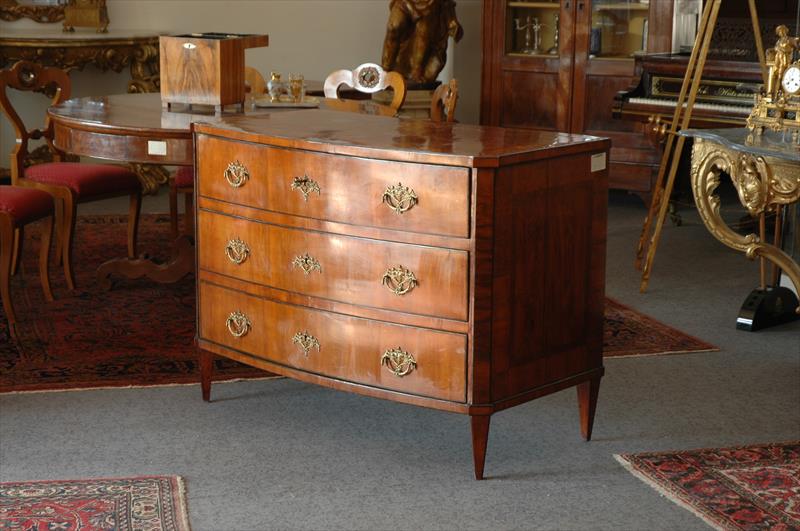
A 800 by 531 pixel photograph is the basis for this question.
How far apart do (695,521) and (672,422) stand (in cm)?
75

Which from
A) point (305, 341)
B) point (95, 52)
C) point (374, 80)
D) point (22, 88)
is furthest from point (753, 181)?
point (95, 52)

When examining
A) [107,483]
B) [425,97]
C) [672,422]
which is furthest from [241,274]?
[425,97]

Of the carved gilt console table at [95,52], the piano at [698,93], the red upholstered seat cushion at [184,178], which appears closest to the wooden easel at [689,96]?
the piano at [698,93]

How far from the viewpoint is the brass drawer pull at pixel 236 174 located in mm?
3572

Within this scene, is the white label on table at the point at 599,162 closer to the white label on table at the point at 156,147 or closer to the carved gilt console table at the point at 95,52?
the white label on table at the point at 156,147

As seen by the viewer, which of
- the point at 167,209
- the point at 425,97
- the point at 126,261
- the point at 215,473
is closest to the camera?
the point at 215,473

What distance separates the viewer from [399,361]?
3.32m

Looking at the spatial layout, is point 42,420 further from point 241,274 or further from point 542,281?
point 542,281

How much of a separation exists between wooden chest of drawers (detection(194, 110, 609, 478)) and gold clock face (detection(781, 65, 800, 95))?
3.51 ft

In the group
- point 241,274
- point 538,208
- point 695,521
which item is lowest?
point 695,521

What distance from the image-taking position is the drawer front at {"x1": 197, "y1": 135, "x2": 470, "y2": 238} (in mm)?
3145

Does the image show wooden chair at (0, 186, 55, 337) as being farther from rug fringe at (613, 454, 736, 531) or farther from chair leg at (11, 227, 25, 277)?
rug fringe at (613, 454, 736, 531)

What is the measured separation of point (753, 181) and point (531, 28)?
405 cm

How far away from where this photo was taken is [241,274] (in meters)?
3.68
